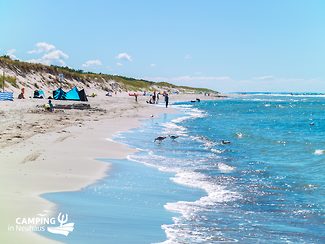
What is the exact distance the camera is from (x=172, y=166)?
1395 centimetres

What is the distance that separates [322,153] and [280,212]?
34.9 ft

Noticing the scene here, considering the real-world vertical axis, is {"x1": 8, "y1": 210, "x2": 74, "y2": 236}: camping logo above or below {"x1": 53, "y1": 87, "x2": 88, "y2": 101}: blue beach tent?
below

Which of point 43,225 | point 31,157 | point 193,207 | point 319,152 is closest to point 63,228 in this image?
point 43,225

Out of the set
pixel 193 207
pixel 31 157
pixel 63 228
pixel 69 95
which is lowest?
pixel 193 207

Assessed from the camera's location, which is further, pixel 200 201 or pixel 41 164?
pixel 41 164

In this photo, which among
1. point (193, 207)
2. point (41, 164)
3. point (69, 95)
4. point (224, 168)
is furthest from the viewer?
point (69, 95)

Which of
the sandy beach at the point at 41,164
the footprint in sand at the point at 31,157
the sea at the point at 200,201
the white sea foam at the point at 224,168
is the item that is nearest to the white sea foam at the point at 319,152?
the sea at the point at 200,201

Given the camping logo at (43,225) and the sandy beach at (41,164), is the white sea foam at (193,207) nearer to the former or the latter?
the camping logo at (43,225)

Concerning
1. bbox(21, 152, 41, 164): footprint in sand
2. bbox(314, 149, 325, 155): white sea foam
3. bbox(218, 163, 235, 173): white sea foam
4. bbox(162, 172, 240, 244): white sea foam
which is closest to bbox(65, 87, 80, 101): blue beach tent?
bbox(314, 149, 325, 155): white sea foam

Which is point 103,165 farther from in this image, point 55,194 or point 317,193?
point 317,193

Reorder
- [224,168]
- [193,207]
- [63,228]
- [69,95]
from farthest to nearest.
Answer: [69,95]
[224,168]
[193,207]
[63,228]

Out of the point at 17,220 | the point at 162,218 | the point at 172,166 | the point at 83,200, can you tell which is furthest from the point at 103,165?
the point at 17,220

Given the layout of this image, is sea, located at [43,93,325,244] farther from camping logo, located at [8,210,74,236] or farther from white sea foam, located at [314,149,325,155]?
white sea foam, located at [314,149,325,155]

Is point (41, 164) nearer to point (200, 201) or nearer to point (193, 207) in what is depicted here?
point (200, 201)
